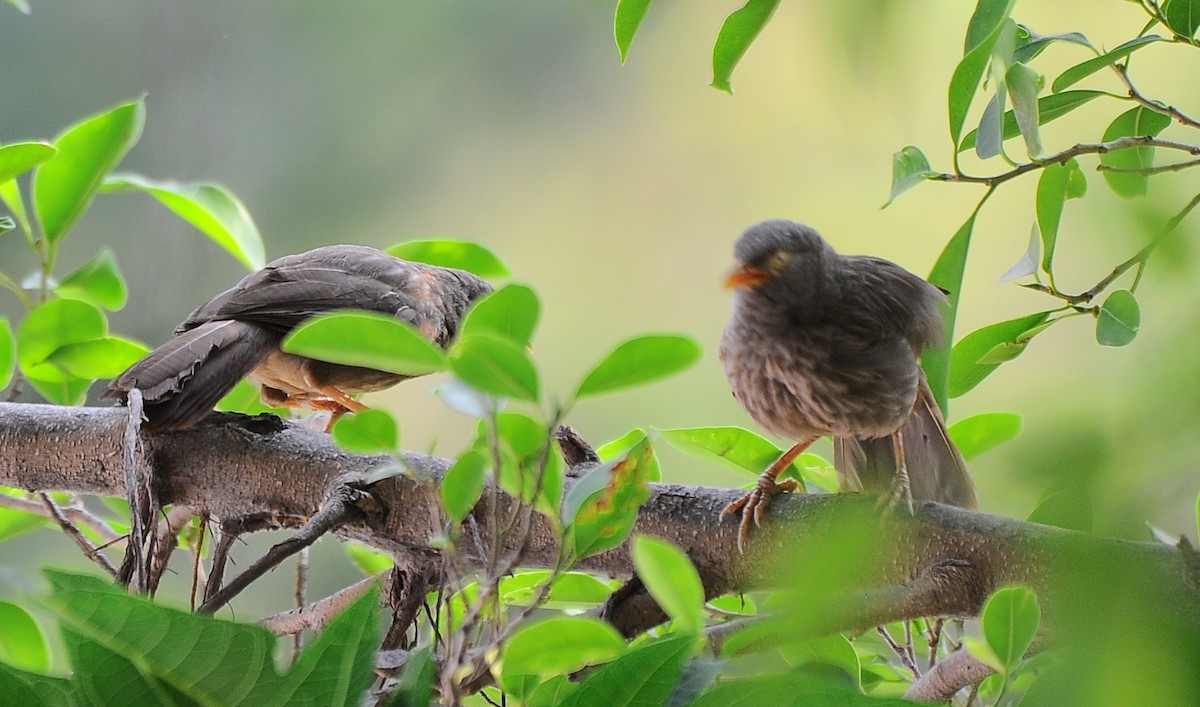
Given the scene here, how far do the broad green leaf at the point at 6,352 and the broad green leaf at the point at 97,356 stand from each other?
1.6 inches

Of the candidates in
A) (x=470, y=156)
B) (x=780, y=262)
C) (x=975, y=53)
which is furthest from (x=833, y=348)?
(x=470, y=156)

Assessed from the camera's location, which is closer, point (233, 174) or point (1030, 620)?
point (1030, 620)

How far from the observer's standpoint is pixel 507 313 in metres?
0.57

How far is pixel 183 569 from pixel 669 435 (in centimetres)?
169

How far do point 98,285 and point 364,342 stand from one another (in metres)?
0.92

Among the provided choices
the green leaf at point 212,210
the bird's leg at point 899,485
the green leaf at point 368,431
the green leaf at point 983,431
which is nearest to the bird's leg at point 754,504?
the bird's leg at point 899,485

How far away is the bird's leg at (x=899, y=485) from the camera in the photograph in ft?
2.89

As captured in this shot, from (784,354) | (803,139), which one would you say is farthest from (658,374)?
(803,139)

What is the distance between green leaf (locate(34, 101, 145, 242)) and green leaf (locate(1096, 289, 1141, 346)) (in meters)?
1.11

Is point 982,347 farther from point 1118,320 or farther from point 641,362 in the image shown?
point 641,362

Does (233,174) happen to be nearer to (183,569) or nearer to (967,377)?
(183,569)

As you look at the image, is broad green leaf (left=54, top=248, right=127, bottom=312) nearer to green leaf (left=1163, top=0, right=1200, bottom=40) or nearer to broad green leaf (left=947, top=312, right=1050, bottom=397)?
broad green leaf (left=947, top=312, right=1050, bottom=397)

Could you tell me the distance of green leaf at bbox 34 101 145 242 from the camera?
3.90 feet

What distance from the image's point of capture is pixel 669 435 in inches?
41.1
